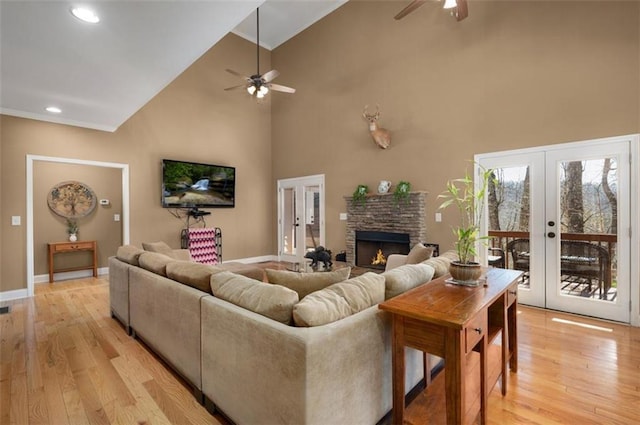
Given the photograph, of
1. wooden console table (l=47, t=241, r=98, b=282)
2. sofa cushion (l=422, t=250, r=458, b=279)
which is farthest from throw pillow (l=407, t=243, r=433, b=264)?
wooden console table (l=47, t=241, r=98, b=282)

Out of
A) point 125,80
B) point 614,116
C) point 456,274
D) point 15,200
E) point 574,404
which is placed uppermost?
point 125,80

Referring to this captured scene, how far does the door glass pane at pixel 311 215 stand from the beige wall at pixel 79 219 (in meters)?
3.92

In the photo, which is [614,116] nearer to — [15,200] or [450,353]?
[450,353]

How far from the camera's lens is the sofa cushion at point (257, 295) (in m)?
1.54

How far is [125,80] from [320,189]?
163 inches

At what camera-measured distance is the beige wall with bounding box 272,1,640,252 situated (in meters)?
3.55

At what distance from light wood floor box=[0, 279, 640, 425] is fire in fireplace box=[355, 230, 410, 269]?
211 cm

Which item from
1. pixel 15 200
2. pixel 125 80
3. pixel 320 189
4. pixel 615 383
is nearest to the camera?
pixel 615 383

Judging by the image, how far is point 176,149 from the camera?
20.6ft

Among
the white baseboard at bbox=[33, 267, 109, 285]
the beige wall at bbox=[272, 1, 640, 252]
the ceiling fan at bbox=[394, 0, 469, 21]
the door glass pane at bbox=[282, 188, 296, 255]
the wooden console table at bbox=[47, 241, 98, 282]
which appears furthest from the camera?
the door glass pane at bbox=[282, 188, 296, 255]

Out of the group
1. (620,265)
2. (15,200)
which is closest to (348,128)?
(620,265)

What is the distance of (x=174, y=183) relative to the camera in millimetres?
6148

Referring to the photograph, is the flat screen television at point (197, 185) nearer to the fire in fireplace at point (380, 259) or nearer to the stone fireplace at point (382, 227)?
the stone fireplace at point (382, 227)

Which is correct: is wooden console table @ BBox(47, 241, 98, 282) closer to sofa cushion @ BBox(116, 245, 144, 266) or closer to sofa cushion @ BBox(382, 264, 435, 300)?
sofa cushion @ BBox(116, 245, 144, 266)
